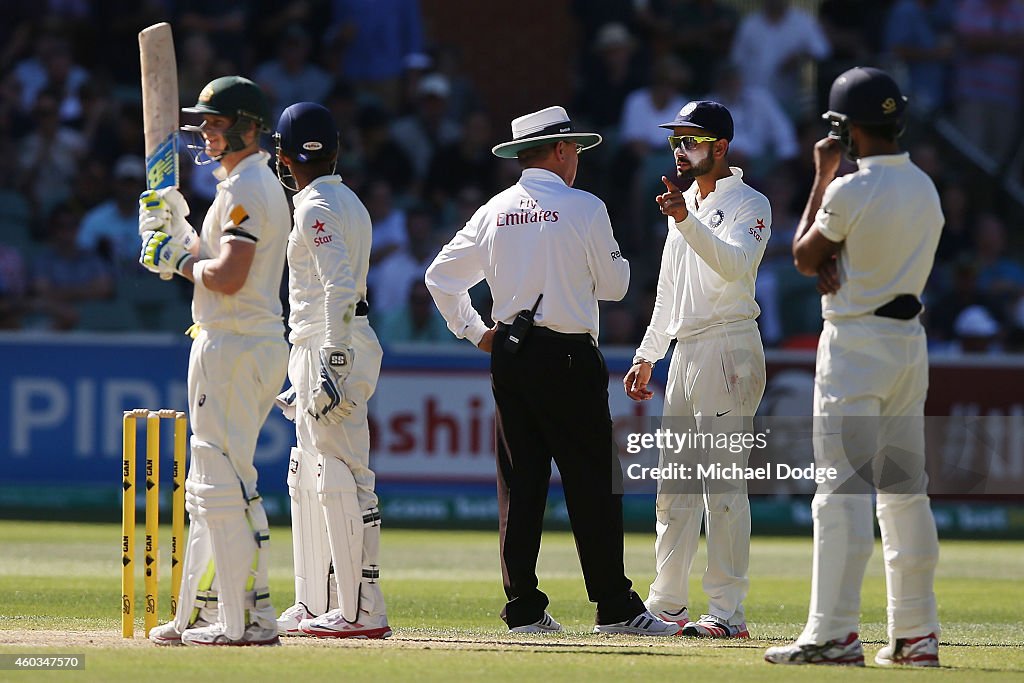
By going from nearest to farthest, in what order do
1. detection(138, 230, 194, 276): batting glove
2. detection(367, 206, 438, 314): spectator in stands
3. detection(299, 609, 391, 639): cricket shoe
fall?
detection(138, 230, 194, 276): batting glove, detection(299, 609, 391, 639): cricket shoe, detection(367, 206, 438, 314): spectator in stands

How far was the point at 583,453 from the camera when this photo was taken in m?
7.88

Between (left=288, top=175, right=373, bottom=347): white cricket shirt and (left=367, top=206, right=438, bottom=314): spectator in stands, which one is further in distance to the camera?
(left=367, top=206, right=438, bottom=314): spectator in stands

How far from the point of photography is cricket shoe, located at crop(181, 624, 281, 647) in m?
6.78

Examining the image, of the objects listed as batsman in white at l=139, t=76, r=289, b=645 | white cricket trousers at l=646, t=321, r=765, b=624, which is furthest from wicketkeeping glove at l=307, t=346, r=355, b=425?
white cricket trousers at l=646, t=321, r=765, b=624

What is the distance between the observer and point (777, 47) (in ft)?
62.4

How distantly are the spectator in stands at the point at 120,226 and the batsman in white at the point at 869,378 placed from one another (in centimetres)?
1072

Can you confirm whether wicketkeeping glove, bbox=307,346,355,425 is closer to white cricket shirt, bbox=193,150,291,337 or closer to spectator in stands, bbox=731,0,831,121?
white cricket shirt, bbox=193,150,291,337

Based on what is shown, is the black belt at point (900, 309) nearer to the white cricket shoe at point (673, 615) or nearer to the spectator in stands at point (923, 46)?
the white cricket shoe at point (673, 615)

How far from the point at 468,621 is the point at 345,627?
1.36 metres

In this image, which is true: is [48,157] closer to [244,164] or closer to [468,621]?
[468,621]

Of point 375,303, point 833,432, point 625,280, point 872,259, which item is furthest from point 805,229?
point 375,303

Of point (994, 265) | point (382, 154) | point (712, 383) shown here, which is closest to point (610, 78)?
point (382, 154)

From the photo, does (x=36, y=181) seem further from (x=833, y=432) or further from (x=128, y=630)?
(x=833, y=432)

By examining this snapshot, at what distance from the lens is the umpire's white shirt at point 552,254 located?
7.83 meters
